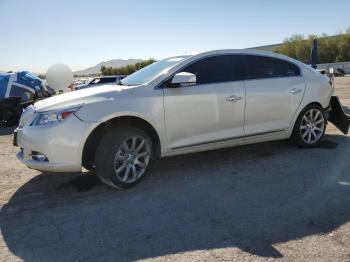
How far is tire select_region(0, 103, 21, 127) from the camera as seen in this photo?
1170 centimetres

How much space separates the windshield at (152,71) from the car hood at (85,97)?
0.39 m

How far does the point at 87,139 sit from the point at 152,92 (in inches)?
39.2

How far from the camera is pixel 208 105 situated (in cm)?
523

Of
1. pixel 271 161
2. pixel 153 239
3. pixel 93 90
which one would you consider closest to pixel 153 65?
pixel 93 90

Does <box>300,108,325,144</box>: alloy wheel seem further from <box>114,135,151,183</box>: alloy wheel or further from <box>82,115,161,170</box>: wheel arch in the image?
<box>114,135,151,183</box>: alloy wheel

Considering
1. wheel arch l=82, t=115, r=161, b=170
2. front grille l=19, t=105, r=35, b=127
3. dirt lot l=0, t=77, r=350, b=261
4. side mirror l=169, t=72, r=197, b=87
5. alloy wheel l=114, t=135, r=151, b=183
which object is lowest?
dirt lot l=0, t=77, r=350, b=261

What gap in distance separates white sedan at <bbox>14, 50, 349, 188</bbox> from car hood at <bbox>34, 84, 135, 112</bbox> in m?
0.01

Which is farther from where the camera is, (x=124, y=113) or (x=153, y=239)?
Result: (x=124, y=113)

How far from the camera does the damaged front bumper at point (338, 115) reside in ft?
22.7

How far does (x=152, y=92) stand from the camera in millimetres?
4887

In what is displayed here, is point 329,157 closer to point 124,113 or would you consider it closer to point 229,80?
point 229,80

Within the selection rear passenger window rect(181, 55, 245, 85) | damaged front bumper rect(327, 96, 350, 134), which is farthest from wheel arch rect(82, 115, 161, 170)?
damaged front bumper rect(327, 96, 350, 134)

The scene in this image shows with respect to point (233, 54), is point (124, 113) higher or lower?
lower

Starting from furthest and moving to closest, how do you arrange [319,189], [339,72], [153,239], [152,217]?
[339,72], [319,189], [152,217], [153,239]
